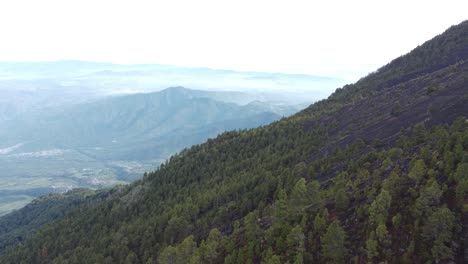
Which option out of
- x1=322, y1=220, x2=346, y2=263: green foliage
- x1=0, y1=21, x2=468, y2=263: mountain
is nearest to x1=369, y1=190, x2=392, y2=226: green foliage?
x1=0, y1=21, x2=468, y2=263: mountain

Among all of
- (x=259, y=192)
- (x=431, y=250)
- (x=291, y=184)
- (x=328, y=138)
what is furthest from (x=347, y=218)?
(x=328, y=138)

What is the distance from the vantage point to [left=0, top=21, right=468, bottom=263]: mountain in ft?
157

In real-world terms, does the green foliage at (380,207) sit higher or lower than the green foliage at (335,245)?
higher

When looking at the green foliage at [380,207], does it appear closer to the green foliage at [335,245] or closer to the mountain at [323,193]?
the mountain at [323,193]

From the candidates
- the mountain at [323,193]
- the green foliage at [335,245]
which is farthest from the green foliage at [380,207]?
the green foliage at [335,245]

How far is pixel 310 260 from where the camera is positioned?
50938 millimetres

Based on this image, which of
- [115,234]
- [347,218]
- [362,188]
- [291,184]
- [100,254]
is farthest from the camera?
[115,234]

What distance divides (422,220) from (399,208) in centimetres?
420

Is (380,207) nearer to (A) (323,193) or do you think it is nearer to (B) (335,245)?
(B) (335,245)

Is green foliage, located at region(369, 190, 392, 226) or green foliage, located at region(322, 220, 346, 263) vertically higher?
green foliage, located at region(369, 190, 392, 226)

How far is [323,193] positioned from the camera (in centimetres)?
6569

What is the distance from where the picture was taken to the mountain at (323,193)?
47.8m

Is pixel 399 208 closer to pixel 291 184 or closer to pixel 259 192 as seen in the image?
pixel 291 184

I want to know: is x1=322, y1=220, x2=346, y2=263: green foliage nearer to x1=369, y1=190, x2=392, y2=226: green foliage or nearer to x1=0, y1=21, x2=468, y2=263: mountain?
x1=0, y1=21, x2=468, y2=263: mountain
